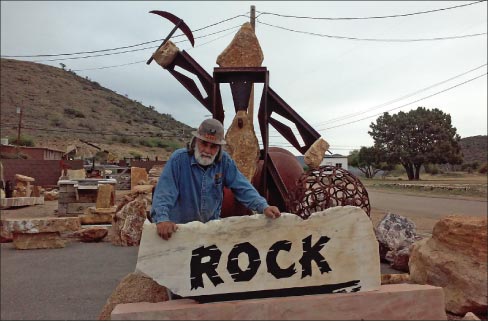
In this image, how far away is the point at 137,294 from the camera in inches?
135

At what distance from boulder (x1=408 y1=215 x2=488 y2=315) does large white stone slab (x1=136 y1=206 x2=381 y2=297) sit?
6.25ft

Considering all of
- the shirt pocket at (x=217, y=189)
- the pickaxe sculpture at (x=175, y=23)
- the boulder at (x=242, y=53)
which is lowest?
the shirt pocket at (x=217, y=189)

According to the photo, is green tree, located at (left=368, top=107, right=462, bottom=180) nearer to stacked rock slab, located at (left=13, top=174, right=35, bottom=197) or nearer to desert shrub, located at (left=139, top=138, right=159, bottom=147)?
stacked rock slab, located at (left=13, top=174, right=35, bottom=197)

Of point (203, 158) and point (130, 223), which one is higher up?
point (203, 158)

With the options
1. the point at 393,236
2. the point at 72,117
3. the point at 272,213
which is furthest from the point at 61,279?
the point at 72,117

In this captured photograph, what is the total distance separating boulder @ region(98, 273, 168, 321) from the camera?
11.1ft

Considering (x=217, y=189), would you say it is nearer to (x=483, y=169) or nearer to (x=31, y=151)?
(x=483, y=169)

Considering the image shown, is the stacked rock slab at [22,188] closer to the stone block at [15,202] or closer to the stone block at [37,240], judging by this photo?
the stone block at [15,202]

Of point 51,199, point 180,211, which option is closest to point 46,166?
point 51,199

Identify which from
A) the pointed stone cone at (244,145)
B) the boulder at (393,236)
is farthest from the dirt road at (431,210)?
the pointed stone cone at (244,145)

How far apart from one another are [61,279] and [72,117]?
35072mm

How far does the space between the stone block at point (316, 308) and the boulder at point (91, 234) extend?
641 cm

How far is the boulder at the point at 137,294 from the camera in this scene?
3387 millimetres

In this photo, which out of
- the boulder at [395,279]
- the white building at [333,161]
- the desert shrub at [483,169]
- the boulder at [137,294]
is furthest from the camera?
the desert shrub at [483,169]
